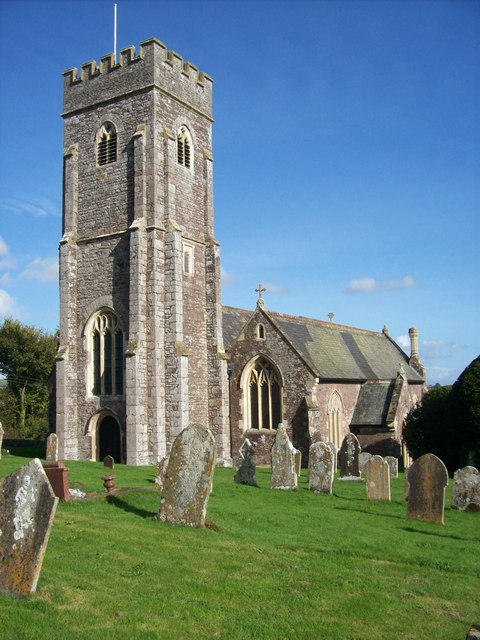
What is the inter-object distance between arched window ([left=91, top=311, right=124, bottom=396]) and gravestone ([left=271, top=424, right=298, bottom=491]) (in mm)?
9943

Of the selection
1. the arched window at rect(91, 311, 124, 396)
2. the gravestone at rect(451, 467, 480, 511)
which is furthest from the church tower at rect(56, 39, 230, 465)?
the gravestone at rect(451, 467, 480, 511)

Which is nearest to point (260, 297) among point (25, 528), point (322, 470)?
point (322, 470)

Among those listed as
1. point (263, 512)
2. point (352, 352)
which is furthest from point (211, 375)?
point (263, 512)

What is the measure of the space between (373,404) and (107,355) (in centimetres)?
1286

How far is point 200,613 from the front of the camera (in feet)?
23.0

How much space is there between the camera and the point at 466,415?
2366cm

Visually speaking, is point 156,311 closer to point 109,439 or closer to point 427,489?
point 109,439

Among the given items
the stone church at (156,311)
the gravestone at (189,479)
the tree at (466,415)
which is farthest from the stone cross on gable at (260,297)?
the gravestone at (189,479)

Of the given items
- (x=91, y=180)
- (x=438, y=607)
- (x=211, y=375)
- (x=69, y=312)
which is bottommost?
(x=438, y=607)

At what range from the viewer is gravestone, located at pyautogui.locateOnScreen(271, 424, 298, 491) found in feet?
55.7

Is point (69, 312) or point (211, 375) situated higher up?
point (69, 312)

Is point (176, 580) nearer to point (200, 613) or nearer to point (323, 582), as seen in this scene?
point (200, 613)

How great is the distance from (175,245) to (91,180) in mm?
5094

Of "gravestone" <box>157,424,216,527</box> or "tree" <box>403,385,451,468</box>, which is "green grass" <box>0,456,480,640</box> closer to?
"gravestone" <box>157,424,216,527</box>
